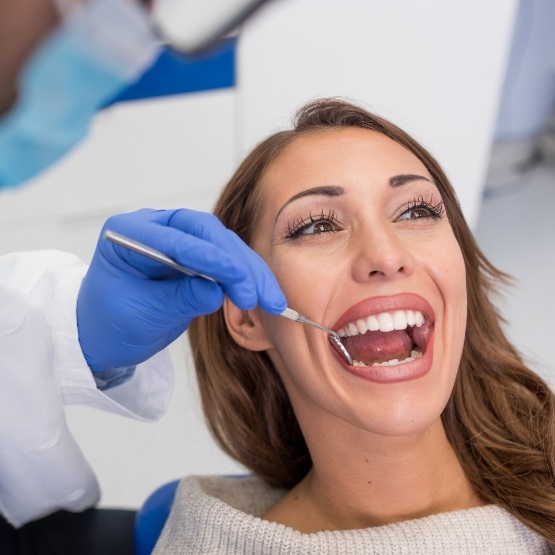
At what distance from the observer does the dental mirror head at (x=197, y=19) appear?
0.82 meters

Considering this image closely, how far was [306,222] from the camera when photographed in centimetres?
124

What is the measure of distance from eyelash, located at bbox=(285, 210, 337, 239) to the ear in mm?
148

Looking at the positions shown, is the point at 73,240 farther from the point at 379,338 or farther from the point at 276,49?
the point at 379,338

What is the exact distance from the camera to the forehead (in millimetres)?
1232

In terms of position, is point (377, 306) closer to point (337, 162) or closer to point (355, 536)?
point (337, 162)

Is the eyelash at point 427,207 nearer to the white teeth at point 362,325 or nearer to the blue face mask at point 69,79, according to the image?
the white teeth at point 362,325

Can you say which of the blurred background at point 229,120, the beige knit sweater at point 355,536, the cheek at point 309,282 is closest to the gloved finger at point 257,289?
the cheek at point 309,282

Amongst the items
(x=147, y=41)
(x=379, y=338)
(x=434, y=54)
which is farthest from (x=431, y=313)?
(x=434, y=54)

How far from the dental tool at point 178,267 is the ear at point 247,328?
139 millimetres

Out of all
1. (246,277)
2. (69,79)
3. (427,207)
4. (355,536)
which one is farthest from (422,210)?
(69,79)

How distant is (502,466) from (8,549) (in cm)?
81

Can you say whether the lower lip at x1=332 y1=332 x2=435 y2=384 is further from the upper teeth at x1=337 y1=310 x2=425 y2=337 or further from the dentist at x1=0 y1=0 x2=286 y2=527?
the dentist at x1=0 y1=0 x2=286 y2=527

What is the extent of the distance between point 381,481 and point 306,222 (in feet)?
1.33

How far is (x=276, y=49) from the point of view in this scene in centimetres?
230
